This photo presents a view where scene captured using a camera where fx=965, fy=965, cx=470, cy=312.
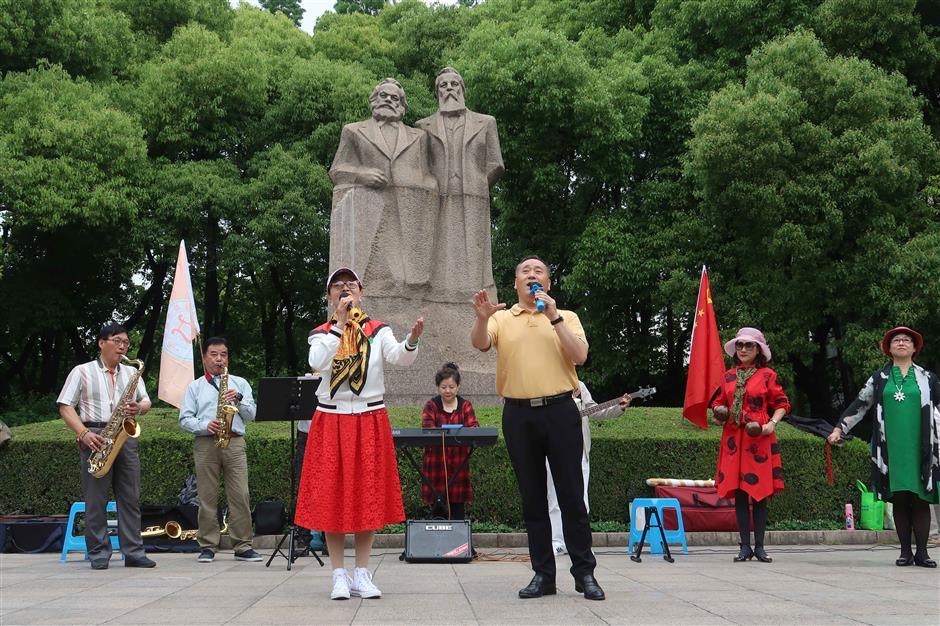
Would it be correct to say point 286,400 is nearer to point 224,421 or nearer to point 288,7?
point 224,421

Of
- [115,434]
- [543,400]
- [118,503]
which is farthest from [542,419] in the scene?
[118,503]

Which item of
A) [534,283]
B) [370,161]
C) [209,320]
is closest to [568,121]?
[370,161]

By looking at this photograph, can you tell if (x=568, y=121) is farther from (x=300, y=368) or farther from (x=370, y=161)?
(x=300, y=368)

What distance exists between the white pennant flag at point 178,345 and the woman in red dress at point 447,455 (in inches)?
196

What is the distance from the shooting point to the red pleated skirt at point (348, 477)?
5.95 metres

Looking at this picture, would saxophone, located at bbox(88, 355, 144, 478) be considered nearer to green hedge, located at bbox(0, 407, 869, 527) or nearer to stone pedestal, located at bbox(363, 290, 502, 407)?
green hedge, located at bbox(0, 407, 869, 527)

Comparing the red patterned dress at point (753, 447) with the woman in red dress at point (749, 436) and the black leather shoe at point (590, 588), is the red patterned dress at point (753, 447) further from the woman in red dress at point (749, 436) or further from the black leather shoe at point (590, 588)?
the black leather shoe at point (590, 588)

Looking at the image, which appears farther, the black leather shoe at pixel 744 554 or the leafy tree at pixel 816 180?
the leafy tree at pixel 816 180

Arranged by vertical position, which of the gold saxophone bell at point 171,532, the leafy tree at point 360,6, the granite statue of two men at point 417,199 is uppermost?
the leafy tree at point 360,6

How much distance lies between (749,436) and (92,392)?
595 centimetres

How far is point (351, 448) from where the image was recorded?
19.7 ft

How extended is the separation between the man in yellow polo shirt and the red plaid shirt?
11.0ft

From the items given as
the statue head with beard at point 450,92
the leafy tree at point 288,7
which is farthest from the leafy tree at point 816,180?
the leafy tree at point 288,7

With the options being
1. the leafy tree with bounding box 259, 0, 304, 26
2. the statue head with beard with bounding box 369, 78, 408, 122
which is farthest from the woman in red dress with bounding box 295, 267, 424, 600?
the leafy tree with bounding box 259, 0, 304, 26
